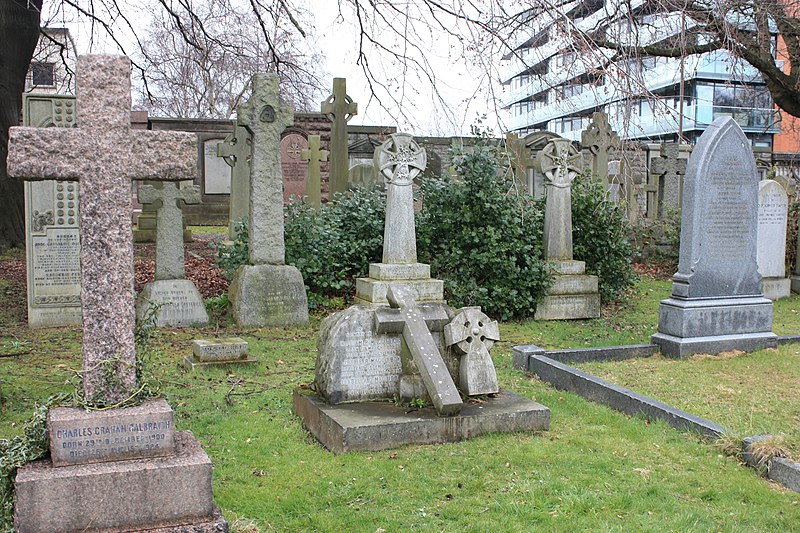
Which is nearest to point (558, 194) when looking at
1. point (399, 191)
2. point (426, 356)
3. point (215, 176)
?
point (399, 191)

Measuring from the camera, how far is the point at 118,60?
148 inches

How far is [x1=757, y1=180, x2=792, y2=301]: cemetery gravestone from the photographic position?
12.8 meters

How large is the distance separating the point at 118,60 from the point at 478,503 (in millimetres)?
3084

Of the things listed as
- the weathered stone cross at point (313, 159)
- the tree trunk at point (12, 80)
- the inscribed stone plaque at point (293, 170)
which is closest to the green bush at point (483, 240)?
the weathered stone cross at point (313, 159)

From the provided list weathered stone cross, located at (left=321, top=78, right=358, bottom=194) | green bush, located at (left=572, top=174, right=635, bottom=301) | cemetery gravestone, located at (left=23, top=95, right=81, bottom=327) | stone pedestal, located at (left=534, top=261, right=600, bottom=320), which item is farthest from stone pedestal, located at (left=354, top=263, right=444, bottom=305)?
weathered stone cross, located at (left=321, top=78, right=358, bottom=194)

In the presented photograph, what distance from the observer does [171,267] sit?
9977mm

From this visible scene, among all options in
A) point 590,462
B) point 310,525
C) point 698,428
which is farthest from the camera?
point 698,428

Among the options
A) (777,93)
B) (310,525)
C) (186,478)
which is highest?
(777,93)

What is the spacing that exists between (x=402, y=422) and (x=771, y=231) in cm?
985

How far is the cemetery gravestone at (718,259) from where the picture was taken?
8.34 m

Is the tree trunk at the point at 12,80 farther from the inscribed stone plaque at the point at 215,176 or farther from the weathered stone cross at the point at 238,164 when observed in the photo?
the inscribed stone plaque at the point at 215,176

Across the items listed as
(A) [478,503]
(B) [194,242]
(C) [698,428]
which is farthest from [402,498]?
(B) [194,242]

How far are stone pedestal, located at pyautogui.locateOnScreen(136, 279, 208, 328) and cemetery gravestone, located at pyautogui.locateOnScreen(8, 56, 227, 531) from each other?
6.16 meters

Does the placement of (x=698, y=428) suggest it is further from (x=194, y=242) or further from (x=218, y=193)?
(x=218, y=193)
